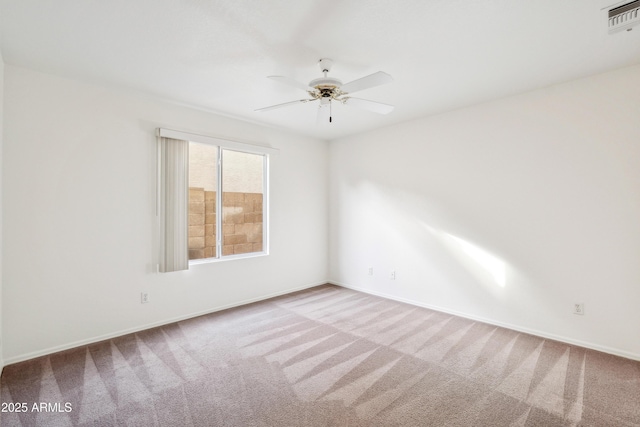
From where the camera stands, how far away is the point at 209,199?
13.1ft

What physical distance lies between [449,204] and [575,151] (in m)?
1.34

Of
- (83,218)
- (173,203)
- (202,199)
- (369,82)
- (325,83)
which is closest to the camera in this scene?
(369,82)

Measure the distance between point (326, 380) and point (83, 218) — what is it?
2816 millimetres

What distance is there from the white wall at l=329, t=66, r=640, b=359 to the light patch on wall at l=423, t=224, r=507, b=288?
0.01 metres

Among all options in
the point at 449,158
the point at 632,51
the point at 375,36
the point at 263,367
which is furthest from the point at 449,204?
the point at 263,367

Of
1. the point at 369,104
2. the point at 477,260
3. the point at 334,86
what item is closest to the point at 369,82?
the point at 334,86

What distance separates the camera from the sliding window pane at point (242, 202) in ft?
13.6

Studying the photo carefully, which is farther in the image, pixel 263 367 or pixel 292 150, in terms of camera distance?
pixel 292 150

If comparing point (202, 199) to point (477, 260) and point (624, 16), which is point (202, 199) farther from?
point (624, 16)

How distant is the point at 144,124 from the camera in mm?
3338

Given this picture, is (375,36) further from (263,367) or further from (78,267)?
(78,267)

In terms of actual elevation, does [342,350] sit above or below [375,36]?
below

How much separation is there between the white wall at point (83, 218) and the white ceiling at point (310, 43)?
0.34 m

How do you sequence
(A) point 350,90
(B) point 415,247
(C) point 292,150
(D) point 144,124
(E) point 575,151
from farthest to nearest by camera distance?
(C) point 292,150 < (B) point 415,247 < (D) point 144,124 < (E) point 575,151 < (A) point 350,90
